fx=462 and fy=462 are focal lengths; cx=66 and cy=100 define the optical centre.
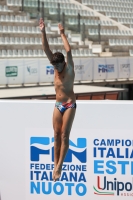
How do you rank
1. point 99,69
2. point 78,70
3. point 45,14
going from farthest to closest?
point 45,14, point 99,69, point 78,70

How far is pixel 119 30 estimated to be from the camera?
25.5 meters

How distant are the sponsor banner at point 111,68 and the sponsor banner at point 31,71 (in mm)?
3429

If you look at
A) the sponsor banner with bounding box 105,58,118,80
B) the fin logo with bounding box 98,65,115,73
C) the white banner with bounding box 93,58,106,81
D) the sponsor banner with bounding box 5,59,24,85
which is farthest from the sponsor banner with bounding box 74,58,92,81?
the sponsor banner with bounding box 5,59,24,85

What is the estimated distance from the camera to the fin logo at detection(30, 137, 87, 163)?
223 inches

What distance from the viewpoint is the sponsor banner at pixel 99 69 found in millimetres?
19062

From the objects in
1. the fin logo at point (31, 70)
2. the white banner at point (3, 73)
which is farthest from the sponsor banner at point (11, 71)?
the fin logo at point (31, 70)

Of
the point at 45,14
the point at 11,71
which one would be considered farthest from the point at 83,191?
the point at 45,14

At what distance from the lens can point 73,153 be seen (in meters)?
5.67

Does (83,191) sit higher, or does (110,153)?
(110,153)

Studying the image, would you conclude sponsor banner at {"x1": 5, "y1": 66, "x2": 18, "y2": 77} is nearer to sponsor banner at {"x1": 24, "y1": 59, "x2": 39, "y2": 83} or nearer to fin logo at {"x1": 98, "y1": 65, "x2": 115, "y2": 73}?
sponsor banner at {"x1": 24, "y1": 59, "x2": 39, "y2": 83}


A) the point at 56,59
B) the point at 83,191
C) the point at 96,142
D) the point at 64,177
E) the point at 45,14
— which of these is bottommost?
the point at 83,191

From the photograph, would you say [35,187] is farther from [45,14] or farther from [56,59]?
[45,14]

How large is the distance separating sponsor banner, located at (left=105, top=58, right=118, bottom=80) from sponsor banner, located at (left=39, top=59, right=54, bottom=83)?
2827mm

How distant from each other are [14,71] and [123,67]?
5338 millimetres
